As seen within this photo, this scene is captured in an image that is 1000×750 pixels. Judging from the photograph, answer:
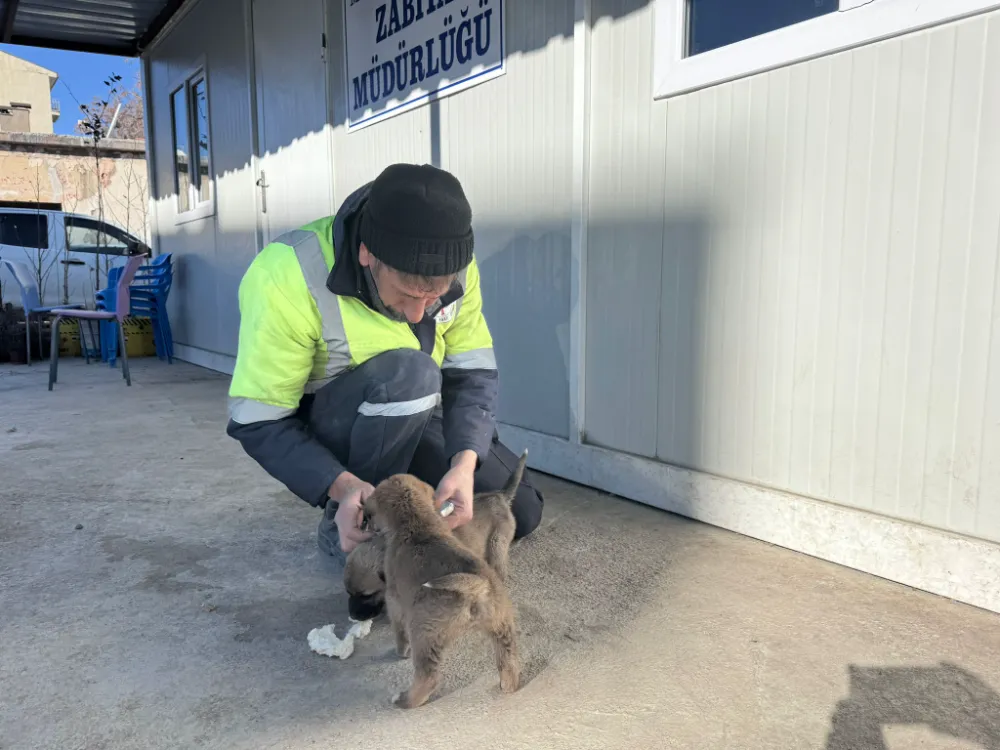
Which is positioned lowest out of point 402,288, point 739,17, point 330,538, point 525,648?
point 525,648

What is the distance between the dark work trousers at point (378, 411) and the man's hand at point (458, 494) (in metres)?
0.20

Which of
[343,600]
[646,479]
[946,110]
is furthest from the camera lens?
[646,479]

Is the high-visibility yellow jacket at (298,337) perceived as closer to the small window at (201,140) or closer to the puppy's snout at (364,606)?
the puppy's snout at (364,606)

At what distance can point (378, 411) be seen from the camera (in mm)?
2309

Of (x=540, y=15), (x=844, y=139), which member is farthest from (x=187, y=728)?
(x=540, y=15)

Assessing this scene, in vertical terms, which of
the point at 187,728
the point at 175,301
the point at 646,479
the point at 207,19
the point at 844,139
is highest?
the point at 207,19

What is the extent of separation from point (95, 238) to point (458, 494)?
10.7 meters

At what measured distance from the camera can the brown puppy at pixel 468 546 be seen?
1.98 m

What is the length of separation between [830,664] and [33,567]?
2678 mm

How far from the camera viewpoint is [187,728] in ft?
5.59

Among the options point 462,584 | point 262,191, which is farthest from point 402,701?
point 262,191

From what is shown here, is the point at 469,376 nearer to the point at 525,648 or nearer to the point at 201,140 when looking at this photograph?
the point at 525,648

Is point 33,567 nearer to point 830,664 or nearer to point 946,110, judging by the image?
point 830,664

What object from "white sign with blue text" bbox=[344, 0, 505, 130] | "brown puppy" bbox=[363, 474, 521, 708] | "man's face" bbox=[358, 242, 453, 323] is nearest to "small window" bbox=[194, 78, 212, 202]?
"white sign with blue text" bbox=[344, 0, 505, 130]
